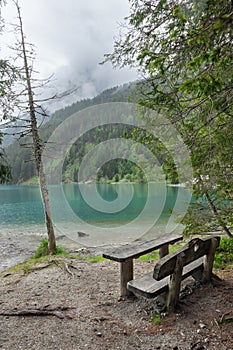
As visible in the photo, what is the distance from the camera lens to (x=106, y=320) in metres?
3.45

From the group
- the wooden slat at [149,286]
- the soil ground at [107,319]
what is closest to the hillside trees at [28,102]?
the soil ground at [107,319]

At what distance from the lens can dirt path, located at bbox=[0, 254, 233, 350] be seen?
282 centimetres

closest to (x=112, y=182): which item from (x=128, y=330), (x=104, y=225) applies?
(x=104, y=225)

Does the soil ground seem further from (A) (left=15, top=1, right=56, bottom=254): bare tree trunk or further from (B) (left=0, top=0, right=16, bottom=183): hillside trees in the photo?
(A) (left=15, top=1, right=56, bottom=254): bare tree trunk

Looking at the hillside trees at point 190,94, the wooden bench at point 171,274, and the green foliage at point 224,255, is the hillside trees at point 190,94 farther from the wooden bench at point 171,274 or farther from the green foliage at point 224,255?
the green foliage at point 224,255

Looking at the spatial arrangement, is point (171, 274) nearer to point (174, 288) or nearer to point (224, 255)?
point (174, 288)

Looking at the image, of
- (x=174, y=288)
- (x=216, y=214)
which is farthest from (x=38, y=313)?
(x=216, y=214)

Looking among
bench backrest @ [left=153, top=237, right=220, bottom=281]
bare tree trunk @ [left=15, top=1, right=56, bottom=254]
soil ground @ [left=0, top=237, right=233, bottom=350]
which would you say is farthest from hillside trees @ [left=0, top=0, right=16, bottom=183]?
bench backrest @ [left=153, top=237, right=220, bottom=281]

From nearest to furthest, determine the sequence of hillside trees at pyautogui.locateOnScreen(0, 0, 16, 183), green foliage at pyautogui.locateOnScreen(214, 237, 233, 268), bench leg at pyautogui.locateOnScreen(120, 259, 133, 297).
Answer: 1. bench leg at pyautogui.locateOnScreen(120, 259, 133, 297)
2. green foliage at pyautogui.locateOnScreen(214, 237, 233, 268)
3. hillside trees at pyautogui.locateOnScreen(0, 0, 16, 183)

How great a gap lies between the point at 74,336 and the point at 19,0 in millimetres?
10235

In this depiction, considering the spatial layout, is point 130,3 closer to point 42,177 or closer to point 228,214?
point 228,214

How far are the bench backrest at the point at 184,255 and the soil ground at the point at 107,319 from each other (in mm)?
673

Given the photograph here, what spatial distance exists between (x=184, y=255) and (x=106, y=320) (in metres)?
1.53

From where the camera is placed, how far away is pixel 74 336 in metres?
3.03
